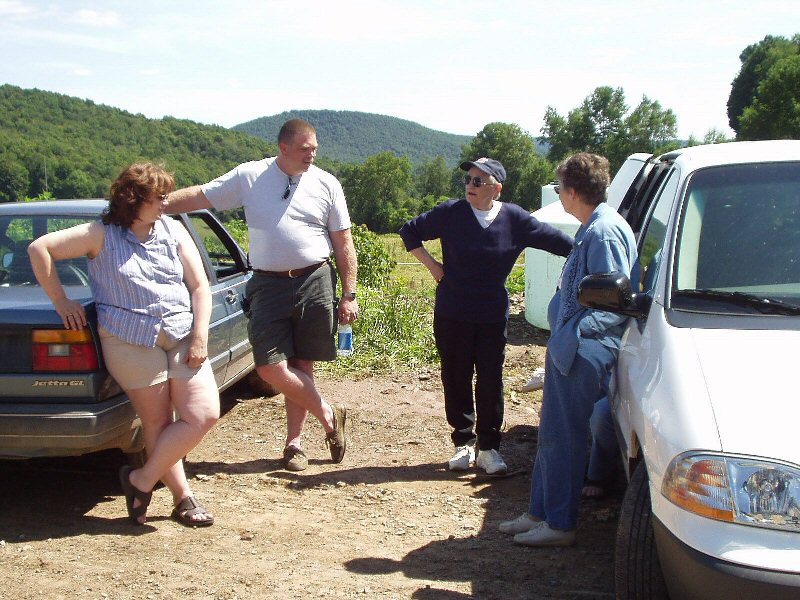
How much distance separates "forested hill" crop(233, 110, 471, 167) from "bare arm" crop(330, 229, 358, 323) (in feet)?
335

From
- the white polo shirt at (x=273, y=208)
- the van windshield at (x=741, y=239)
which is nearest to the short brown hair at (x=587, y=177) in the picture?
the van windshield at (x=741, y=239)

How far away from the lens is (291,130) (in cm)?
495

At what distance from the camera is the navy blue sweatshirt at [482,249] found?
16.3ft

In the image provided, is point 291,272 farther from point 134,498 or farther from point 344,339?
point 134,498

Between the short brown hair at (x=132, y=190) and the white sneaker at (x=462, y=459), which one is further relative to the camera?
the white sneaker at (x=462, y=459)

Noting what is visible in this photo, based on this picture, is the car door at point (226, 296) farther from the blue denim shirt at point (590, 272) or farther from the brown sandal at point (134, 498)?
the blue denim shirt at point (590, 272)

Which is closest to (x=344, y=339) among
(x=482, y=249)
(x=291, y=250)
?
(x=291, y=250)

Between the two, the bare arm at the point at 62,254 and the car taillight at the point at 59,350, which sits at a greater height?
the bare arm at the point at 62,254

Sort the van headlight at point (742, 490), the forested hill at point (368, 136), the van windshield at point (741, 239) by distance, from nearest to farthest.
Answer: the van headlight at point (742, 490)
the van windshield at point (741, 239)
the forested hill at point (368, 136)

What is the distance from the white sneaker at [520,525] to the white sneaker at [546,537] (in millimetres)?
114

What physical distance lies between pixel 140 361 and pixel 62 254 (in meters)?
0.61

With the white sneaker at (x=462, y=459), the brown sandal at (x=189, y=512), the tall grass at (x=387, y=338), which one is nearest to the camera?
the brown sandal at (x=189, y=512)

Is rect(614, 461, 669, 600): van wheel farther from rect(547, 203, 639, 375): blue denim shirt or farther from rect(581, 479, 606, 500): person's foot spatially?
rect(581, 479, 606, 500): person's foot

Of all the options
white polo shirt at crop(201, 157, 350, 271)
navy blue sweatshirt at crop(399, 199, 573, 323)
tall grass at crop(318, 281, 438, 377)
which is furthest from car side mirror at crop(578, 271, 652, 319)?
tall grass at crop(318, 281, 438, 377)
